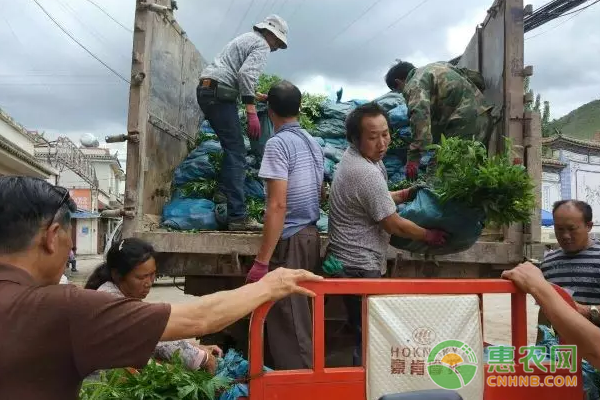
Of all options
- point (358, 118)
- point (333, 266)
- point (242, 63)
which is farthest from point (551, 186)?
point (333, 266)

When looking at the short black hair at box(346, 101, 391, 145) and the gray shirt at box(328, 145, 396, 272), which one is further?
the short black hair at box(346, 101, 391, 145)

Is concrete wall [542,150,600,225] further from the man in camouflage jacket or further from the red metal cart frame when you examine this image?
the red metal cart frame

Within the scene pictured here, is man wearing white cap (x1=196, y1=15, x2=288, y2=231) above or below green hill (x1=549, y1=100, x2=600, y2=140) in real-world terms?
below

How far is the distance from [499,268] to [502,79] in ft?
4.17

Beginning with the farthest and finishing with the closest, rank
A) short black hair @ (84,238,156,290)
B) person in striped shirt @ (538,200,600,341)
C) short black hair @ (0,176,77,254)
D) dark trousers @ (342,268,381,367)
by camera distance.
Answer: person in striped shirt @ (538,200,600,341)
short black hair @ (84,238,156,290)
dark trousers @ (342,268,381,367)
short black hair @ (0,176,77,254)

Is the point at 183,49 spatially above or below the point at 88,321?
above

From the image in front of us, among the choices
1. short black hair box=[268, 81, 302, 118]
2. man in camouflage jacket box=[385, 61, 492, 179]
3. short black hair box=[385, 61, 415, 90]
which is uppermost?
short black hair box=[385, 61, 415, 90]

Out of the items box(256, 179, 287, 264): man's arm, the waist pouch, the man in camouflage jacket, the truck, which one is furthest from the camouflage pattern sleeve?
box(256, 179, 287, 264): man's arm

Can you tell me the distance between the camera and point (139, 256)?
266 centimetres

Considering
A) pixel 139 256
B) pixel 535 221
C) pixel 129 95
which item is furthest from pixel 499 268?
pixel 129 95

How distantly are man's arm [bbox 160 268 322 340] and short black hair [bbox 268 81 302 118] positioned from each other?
4.41ft

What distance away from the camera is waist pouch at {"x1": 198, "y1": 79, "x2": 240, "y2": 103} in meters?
3.79

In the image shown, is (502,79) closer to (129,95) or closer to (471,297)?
(471,297)

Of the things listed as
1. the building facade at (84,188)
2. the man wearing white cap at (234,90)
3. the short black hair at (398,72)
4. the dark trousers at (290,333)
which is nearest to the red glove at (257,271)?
the dark trousers at (290,333)
